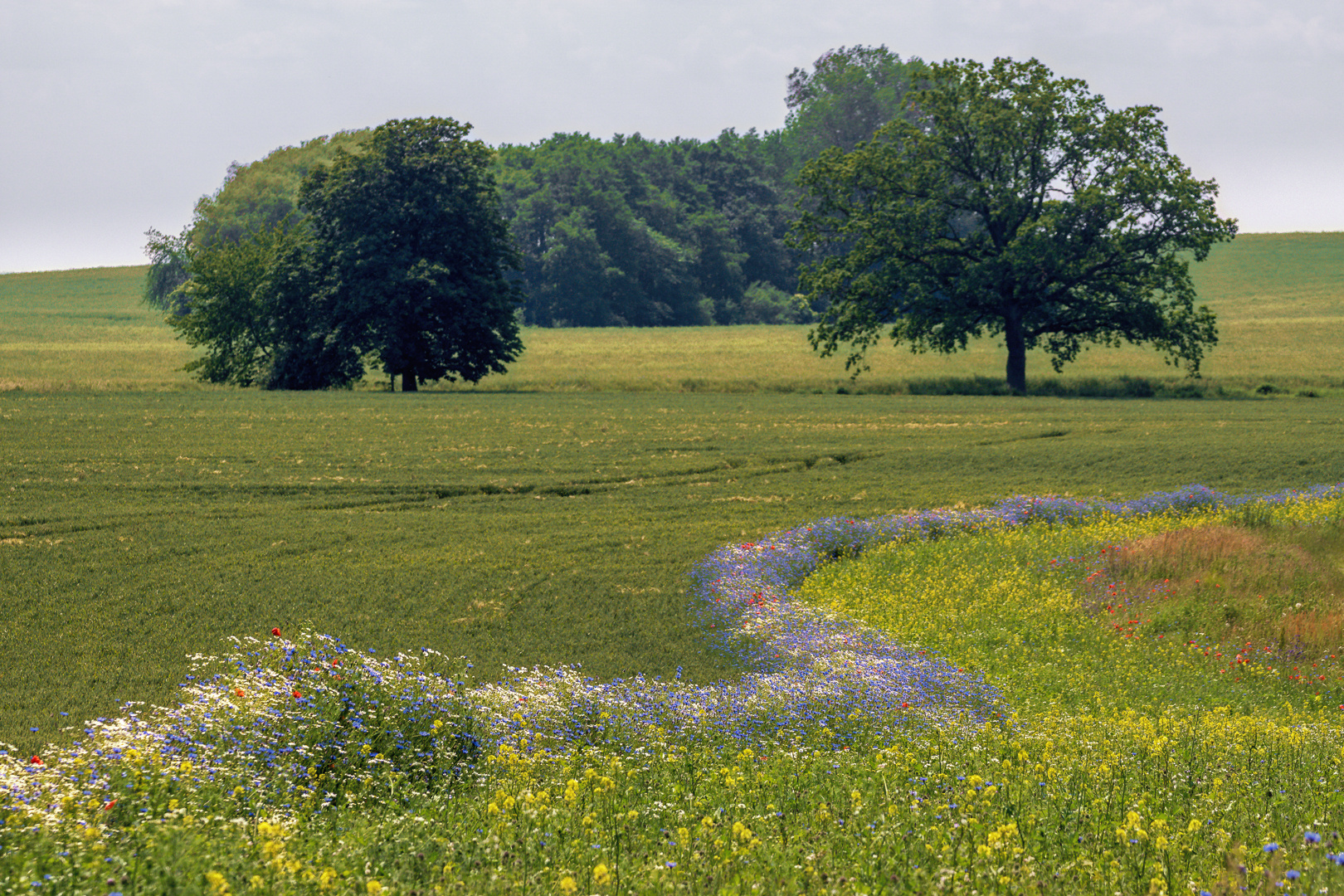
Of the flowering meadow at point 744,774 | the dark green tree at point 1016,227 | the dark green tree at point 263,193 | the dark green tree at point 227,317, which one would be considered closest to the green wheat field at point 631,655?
the flowering meadow at point 744,774

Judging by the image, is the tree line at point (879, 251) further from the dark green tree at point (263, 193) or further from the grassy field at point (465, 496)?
the dark green tree at point (263, 193)

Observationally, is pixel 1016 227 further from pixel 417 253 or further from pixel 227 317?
pixel 227 317

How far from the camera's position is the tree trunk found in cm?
5484

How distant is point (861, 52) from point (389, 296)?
8944 centimetres

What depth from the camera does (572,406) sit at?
1853 inches

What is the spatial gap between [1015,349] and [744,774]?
166 ft

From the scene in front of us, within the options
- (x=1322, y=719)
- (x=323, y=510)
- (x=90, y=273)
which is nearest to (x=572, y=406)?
(x=323, y=510)

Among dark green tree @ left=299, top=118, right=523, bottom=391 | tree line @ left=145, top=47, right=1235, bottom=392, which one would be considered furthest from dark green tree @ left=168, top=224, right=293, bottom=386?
dark green tree @ left=299, top=118, right=523, bottom=391

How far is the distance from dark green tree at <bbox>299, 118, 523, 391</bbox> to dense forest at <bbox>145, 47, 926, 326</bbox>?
34017mm

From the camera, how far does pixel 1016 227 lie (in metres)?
54.8

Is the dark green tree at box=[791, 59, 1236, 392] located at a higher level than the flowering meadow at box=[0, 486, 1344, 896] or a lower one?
higher

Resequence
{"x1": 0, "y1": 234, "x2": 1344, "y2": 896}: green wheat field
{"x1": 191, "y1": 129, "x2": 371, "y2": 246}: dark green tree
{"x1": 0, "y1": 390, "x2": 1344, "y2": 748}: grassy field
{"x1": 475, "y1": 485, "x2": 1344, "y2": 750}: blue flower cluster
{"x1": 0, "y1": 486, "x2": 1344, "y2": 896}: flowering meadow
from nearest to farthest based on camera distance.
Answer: {"x1": 0, "y1": 486, "x2": 1344, "y2": 896}: flowering meadow
{"x1": 0, "y1": 234, "x2": 1344, "y2": 896}: green wheat field
{"x1": 475, "y1": 485, "x2": 1344, "y2": 750}: blue flower cluster
{"x1": 0, "y1": 390, "x2": 1344, "y2": 748}: grassy field
{"x1": 191, "y1": 129, "x2": 371, "y2": 246}: dark green tree

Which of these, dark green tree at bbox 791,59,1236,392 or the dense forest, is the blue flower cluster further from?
the dense forest

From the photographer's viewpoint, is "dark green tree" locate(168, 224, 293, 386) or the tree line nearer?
the tree line
